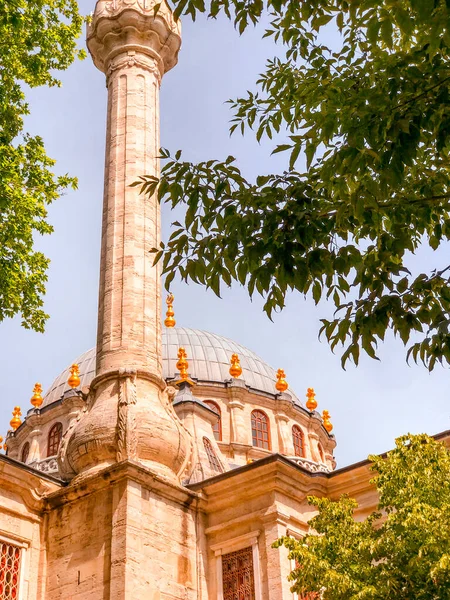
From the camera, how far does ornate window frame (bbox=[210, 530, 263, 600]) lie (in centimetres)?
1448

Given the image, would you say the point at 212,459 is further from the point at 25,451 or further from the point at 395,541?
the point at 25,451

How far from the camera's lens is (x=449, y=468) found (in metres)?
12.2

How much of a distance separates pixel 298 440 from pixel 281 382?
2.66 m

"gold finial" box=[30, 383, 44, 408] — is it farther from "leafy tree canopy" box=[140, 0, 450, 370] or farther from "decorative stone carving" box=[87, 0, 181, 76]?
"leafy tree canopy" box=[140, 0, 450, 370]

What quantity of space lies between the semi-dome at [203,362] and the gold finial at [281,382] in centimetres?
101

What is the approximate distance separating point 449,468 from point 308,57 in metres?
6.59

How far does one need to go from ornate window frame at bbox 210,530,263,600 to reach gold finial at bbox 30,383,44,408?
21.4 m

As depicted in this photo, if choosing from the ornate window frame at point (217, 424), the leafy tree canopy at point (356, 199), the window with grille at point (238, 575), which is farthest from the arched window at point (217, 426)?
the leafy tree canopy at point (356, 199)

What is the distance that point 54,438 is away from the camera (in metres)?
33.2

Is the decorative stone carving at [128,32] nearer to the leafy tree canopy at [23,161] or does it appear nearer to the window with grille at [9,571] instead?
the leafy tree canopy at [23,161]

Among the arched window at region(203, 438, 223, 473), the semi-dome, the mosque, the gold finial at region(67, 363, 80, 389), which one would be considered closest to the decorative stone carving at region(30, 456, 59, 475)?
the gold finial at region(67, 363, 80, 389)

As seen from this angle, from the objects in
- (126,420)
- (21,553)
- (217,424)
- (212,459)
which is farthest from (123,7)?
(217,424)

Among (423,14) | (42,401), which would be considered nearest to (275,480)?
(423,14)

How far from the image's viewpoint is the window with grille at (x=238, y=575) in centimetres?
1452
